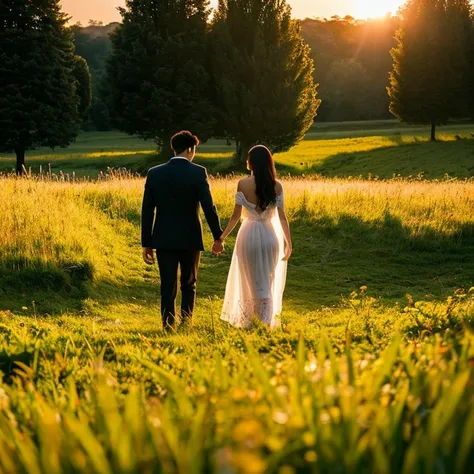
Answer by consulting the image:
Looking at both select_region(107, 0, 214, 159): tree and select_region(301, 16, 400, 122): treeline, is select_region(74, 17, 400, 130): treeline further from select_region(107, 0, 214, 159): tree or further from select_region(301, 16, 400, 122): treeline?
select_region(107, 0, 214, 159): tree

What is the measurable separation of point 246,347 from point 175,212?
12.3 feet

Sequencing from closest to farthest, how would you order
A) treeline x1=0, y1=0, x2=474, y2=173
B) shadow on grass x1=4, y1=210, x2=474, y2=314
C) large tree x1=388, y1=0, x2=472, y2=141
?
shadow on grass x1=4, y1=210, x2=474, y2=314
treeline x1=0, y1=0, x2=474, y2=173
large tree x1=388, y1=0, x2=472, y2=141

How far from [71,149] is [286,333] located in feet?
163

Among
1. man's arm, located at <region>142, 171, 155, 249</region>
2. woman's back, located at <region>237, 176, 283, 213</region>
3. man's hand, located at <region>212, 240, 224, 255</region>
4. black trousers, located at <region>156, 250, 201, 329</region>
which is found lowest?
black trousers, located at <region>156, 250, 201, 329</region>

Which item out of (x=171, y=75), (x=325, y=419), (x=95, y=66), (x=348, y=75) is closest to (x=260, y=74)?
(x=171, y=75)

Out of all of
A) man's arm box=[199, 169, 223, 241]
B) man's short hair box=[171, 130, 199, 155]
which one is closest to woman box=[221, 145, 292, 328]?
man's arm box=[199, 169, 223, 241]

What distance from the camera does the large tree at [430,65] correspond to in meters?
48.3

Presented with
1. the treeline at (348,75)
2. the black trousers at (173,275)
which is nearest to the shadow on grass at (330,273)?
the black trousers at (173,275)

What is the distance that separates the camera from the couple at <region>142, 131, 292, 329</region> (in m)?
7.99

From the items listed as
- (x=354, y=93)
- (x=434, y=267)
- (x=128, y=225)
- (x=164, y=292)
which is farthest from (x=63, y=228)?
(x=354, y=93)

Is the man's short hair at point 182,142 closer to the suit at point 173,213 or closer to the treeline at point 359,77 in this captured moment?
the suit at point 173,213

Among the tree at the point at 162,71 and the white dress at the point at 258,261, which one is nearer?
the white dress at the point at 258,261

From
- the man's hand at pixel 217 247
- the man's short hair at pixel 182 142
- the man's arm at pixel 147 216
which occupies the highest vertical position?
the man's short hair at pixel 182 142

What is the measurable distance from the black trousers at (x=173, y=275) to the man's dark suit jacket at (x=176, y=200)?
15 centimetres
